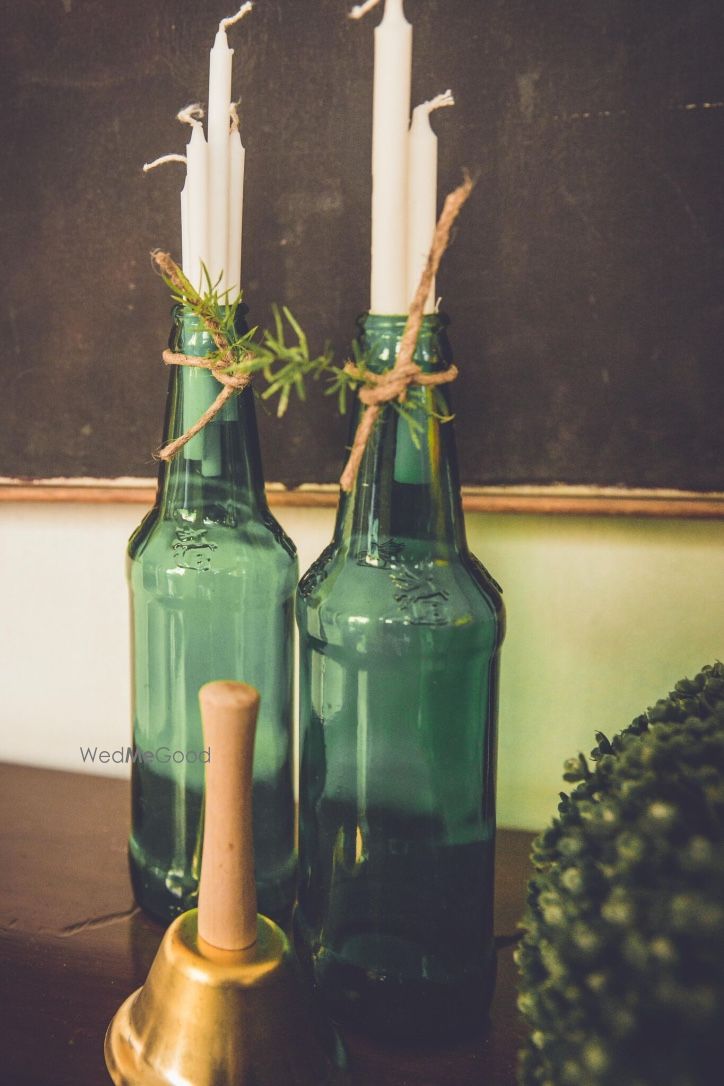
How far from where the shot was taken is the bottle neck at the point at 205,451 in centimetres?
52

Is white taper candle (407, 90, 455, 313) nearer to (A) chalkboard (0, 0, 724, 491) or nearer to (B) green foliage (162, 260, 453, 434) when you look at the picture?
(B) green foliage (162, 260, 453, 434)

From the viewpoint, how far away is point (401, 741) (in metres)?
0.48

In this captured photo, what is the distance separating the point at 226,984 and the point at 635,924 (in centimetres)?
18

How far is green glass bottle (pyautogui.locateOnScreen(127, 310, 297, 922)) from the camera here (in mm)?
528

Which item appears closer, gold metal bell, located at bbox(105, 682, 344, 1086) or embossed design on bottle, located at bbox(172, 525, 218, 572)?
gold metal bell, located at bbox(105, 682, 344, 1086)

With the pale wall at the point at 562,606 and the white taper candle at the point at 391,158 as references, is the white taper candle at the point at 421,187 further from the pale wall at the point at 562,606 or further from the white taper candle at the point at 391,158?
the pale wall at the point at 562,606

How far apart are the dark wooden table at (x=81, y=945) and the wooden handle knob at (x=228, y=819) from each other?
0.10 meters

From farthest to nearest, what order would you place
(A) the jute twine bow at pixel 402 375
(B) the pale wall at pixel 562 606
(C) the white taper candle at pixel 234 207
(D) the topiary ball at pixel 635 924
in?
(B) the pale wall at pixel 562 606 → (C) the white taper candle at pixel 234 207 → (A) the jute twine bow at pixel 402 375 → (D) the topiary ball at pixel 635 924

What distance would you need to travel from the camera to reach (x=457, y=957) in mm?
461

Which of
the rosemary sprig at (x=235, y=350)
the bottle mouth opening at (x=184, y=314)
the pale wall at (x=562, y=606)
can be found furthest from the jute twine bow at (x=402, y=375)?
the pale wall at (x=562, y=606)

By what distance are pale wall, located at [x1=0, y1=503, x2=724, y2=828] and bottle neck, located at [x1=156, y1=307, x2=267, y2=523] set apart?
0.13 metres

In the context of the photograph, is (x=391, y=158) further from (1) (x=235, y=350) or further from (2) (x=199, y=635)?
(2) (x=199, y=635)

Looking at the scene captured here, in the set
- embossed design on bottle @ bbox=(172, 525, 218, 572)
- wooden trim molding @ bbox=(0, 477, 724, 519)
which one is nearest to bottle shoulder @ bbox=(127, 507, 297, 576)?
embossed design on bottle @ bbox=(172, 525, 218, 572)

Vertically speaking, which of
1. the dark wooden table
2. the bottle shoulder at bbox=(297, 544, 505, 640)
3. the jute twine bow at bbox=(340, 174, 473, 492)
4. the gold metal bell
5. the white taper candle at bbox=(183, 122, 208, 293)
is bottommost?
the dark wooden table
